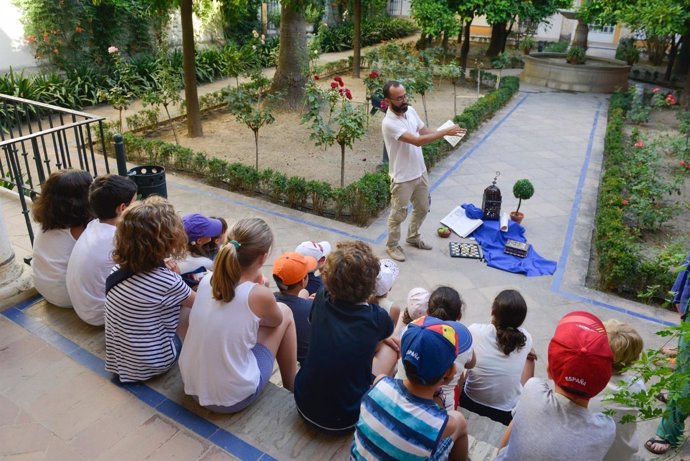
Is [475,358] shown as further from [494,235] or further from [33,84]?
[33,84]

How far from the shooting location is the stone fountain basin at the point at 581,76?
1493 centimetres

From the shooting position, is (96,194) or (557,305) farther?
(557,305)

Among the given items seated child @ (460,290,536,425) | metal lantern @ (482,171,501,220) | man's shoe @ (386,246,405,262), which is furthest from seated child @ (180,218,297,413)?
metal lantern @ (482,171,501,220)

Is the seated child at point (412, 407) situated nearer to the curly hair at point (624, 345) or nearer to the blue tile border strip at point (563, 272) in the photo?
the curly hair at point (624, 345)

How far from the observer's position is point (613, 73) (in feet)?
49.0

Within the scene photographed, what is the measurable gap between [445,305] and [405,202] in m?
2.57

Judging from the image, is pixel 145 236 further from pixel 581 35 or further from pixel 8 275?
pixel 581 35

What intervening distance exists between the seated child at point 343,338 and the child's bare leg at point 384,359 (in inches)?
13.5

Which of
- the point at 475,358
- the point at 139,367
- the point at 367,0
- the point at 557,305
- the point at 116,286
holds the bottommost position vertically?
the point at 557,305

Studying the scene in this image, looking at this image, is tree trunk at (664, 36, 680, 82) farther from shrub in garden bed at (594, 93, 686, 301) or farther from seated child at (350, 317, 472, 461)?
seated child at (350, 317, 472, 461)

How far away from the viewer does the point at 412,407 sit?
2.01m

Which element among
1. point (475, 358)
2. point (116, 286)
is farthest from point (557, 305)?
point (116, 286)

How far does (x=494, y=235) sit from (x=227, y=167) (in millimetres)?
3778

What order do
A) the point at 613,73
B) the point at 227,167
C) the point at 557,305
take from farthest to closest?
the point at 613,73 → the point at 227,167 → the point at 557,305
